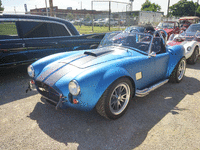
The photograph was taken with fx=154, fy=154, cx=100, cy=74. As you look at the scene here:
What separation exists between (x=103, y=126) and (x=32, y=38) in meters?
3.40

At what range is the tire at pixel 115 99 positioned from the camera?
2.35m

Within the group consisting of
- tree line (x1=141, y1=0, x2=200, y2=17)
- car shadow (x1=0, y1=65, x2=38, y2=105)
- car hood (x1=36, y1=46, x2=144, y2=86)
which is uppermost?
tree line (x1=141, y1=0, x2=200, y2=17)

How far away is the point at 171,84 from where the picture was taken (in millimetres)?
4199

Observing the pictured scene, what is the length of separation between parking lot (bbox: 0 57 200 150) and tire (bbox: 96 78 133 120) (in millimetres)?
169

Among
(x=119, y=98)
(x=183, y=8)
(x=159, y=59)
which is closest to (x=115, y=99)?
(x=119, y=98)

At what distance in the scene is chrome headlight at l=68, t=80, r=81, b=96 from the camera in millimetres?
2124

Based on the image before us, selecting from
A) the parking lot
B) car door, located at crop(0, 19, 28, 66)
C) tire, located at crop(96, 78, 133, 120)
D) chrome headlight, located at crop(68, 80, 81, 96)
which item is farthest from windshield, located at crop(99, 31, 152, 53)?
car door, located at crop(0, 19, 28, 66)

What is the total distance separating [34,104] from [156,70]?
2.66 metres

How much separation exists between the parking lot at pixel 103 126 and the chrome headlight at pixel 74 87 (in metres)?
0.68

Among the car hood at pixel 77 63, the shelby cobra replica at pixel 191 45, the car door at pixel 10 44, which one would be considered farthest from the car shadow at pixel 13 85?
the shelby cobra replica at pixel 191 45

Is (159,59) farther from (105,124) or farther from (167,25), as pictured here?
(167,25)

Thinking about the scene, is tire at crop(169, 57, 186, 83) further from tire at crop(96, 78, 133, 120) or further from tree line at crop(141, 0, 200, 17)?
tree line at crop(141, 0, 200, 17)

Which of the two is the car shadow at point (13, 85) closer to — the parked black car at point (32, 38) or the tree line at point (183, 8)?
the parked black car at point (32, 38)

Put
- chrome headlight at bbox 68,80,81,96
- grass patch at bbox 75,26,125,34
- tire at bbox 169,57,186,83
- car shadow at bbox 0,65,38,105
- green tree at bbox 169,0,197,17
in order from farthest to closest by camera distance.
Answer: green tree at bbox 169,0,197,17 → grass patch at bbox 75,26,125,34 → tire at bbox 169,57,186,83 → car shadow at bbox 0,65,38,105 → chrome headlight at bbox 68,80,81,96
